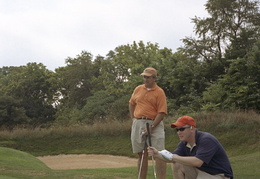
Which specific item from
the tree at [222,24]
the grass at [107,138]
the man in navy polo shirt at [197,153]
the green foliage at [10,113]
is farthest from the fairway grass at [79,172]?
the green foliage at [10,113]

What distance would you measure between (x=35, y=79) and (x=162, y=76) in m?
27.0

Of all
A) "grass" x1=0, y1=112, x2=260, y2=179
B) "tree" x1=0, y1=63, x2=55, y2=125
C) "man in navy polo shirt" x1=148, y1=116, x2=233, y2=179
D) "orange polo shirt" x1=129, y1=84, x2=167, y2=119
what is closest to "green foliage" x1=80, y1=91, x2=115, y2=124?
"tree" x1=0, y1=63, x2=55, y2=125

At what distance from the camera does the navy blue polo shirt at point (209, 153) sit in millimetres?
4188

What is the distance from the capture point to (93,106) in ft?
133

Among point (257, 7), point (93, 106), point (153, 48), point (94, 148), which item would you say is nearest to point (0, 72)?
point (153, 48)

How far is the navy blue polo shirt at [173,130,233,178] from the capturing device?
419 centimetres

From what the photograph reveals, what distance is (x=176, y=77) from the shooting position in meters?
32.2

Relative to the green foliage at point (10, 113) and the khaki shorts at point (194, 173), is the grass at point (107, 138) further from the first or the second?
the green foliage at point (10, 113)

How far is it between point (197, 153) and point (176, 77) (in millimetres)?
28169

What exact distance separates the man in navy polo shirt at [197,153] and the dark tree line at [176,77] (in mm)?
19643

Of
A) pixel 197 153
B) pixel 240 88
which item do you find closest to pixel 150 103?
pixel 197 153

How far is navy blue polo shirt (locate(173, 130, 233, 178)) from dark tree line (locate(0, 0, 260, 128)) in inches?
774

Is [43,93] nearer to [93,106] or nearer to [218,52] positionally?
[93,106]

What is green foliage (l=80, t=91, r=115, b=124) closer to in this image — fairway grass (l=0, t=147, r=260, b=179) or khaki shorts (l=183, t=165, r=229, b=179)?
fairway grass (l=0, t=147, r=260, b=179)
